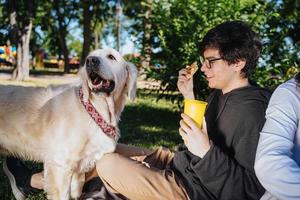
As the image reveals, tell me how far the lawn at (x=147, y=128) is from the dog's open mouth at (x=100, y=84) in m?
1.18

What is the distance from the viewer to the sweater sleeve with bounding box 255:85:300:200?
1670mm

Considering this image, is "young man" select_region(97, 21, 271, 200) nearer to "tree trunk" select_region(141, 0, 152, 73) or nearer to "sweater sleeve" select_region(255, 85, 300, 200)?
"sweater sleeve" select_region(255, 85, 300, 200)

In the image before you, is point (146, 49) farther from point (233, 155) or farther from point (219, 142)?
point (233, 155)

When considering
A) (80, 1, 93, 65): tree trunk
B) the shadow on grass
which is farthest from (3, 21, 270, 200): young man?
(80, 1, 93, 65): tree trunk

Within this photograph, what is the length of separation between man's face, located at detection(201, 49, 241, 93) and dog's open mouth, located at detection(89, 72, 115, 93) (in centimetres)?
109

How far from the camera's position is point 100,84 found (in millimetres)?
3773

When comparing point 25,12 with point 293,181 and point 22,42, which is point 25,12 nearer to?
point 22,42

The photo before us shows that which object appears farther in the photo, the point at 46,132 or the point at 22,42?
the point at 22,42

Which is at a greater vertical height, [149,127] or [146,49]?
[146,49]

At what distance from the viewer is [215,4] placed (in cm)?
845

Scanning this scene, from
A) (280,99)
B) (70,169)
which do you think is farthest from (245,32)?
(70,169)

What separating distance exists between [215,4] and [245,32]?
5.80m

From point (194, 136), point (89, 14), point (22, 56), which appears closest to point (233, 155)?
point (194, 136)

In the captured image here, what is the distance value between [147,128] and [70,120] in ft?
16.5
